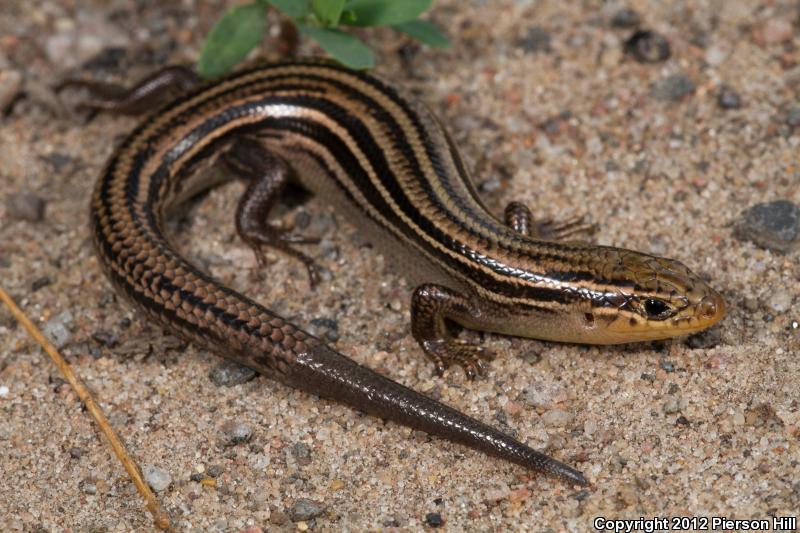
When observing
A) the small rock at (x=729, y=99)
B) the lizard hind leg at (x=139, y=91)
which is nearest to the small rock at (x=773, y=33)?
the small rock at (x=729, y=99)

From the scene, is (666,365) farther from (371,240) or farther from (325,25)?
(325,25)

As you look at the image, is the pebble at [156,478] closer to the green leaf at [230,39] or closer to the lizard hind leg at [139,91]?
the green leaf at [230,39]

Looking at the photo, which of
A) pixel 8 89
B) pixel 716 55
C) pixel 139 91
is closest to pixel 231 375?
pixel 139 91

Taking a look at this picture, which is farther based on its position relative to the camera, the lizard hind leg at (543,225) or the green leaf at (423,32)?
the green leaf at (423,32)

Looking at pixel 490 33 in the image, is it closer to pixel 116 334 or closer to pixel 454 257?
pixel 454 257

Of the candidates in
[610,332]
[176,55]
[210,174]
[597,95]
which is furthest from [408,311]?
[176,55]

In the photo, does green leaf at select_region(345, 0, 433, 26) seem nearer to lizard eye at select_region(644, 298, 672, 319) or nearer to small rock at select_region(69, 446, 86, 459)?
lizard eye at select_region(644, 298, 672, 319)
